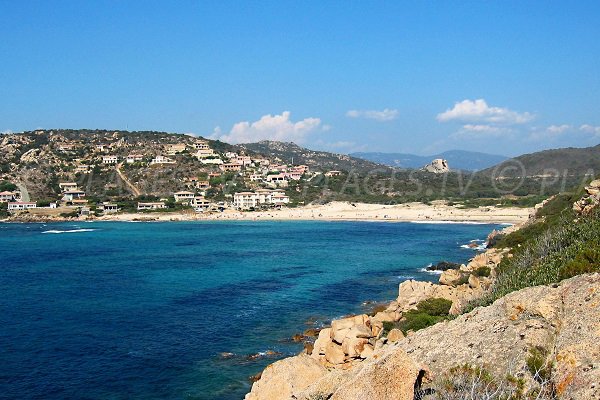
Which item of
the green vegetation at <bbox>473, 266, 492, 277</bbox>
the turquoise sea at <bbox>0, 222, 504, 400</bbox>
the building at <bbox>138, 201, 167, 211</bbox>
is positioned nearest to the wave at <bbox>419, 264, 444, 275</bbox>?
the turquoise sea at <bbox>0, 222, 504, 400</bbox>

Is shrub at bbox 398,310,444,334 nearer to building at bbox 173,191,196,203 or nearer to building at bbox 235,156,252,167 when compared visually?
building at bbox 173,191,196,203

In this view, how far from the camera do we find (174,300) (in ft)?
113

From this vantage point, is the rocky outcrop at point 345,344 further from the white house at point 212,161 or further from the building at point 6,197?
the white house at point 212,161

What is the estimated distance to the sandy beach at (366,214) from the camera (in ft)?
300

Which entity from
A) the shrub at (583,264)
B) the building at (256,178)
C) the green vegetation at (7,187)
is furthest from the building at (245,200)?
the shrub at (583,264)

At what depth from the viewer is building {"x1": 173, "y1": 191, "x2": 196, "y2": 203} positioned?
109 meters

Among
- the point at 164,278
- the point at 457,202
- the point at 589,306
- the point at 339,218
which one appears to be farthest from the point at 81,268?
the point at 457,202

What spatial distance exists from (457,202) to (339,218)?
26281 millimetres

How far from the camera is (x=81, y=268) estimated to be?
46719 millimetres

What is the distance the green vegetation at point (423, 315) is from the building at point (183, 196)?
290 ft

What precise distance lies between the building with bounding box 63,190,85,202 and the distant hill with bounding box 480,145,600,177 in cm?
11862

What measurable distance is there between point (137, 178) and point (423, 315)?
10536 cm

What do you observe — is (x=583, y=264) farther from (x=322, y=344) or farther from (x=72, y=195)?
(x=72, y=195)

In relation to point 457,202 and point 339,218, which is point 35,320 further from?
point 457,202
